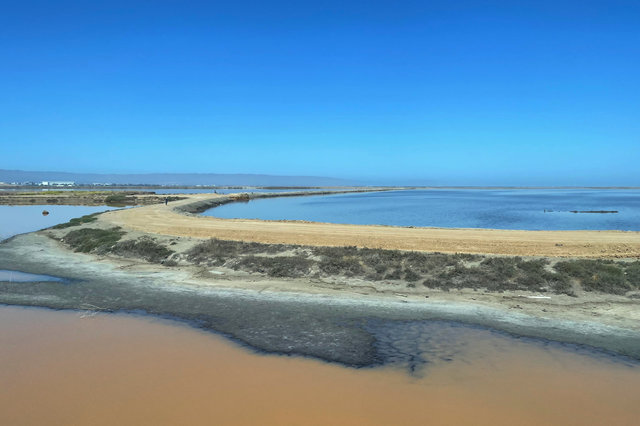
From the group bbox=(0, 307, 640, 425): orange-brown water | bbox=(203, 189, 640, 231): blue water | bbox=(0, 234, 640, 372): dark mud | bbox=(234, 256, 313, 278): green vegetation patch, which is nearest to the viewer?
bbox=(0, 307, 640, 425): orange-brown water

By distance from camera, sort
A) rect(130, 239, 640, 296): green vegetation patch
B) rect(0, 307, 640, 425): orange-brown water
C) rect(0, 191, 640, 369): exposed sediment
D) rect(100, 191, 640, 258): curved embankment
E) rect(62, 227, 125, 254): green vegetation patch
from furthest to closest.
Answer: rect(62, 227, 125, 254): green vegetation patch < rect(100, 191, 640, 258): curved embankment < rect(130, 239, 640, 296): green vegetation patch < rect(0, 191, 640, 369): exposed sediment < rect(0, 307, 640, 425): orange-brown water

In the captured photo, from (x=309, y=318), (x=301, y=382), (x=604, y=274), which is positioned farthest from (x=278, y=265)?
(x=604, y=274)

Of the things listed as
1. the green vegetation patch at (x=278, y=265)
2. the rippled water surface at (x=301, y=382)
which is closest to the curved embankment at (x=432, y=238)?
the green vegetation patch at (x=278, y=265)

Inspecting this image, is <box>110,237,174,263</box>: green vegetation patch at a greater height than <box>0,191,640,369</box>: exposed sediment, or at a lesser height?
greater

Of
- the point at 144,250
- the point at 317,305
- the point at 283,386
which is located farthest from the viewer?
the point at 144,250

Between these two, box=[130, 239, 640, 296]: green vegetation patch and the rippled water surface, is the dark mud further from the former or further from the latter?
box=[130, 239, 640, 296]: green vegetation patch

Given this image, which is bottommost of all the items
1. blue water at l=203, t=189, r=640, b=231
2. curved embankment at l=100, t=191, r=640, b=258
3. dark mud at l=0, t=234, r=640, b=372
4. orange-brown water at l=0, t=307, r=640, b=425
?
blue water at l=203, t=189, r=640, b=231

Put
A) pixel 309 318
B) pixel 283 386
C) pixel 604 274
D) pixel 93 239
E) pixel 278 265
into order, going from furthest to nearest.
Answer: pixel 93 239, pixel 278 265, pixel 604 274, pixel 309 318, pixel 283 386

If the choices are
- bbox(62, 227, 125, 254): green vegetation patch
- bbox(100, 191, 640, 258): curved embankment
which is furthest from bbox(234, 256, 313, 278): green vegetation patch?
bbox(62, 227, 125, 254): green vegetation patch

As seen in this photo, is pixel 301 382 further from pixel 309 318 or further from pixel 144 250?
pixel 144 250
